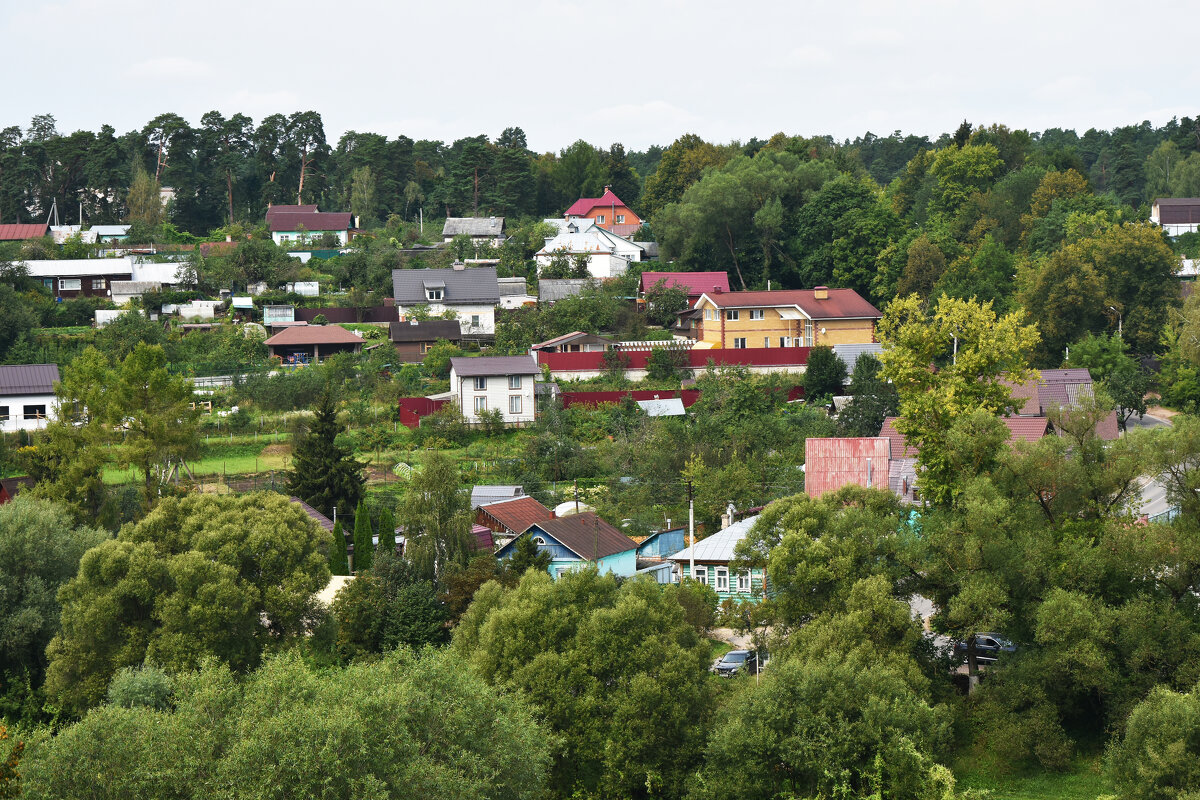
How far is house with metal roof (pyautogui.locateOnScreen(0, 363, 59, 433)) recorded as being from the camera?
37031mm

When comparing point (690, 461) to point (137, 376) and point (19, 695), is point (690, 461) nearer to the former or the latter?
point (137, 376)

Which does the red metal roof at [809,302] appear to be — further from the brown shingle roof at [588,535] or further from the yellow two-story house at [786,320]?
the brown shingle roof at [588,535]

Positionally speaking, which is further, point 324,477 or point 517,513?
point 324,477

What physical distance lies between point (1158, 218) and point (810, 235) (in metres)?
24.2

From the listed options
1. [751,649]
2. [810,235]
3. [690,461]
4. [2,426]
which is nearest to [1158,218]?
[810,235]

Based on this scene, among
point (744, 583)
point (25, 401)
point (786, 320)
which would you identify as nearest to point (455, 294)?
point (786, 320)

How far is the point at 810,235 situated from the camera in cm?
5388

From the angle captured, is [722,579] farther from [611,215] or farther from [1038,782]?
[611,215]

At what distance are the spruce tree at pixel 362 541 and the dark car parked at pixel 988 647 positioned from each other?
1273cm

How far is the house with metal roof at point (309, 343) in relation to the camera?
46438mm

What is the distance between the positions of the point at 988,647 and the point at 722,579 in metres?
6.09

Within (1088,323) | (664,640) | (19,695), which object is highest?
(1088,323)

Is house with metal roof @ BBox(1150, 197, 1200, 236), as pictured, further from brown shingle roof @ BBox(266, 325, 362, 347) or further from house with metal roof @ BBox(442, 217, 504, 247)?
brown shingle roof @ BBox(266, 325, 362, 347)

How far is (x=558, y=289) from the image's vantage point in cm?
5328
